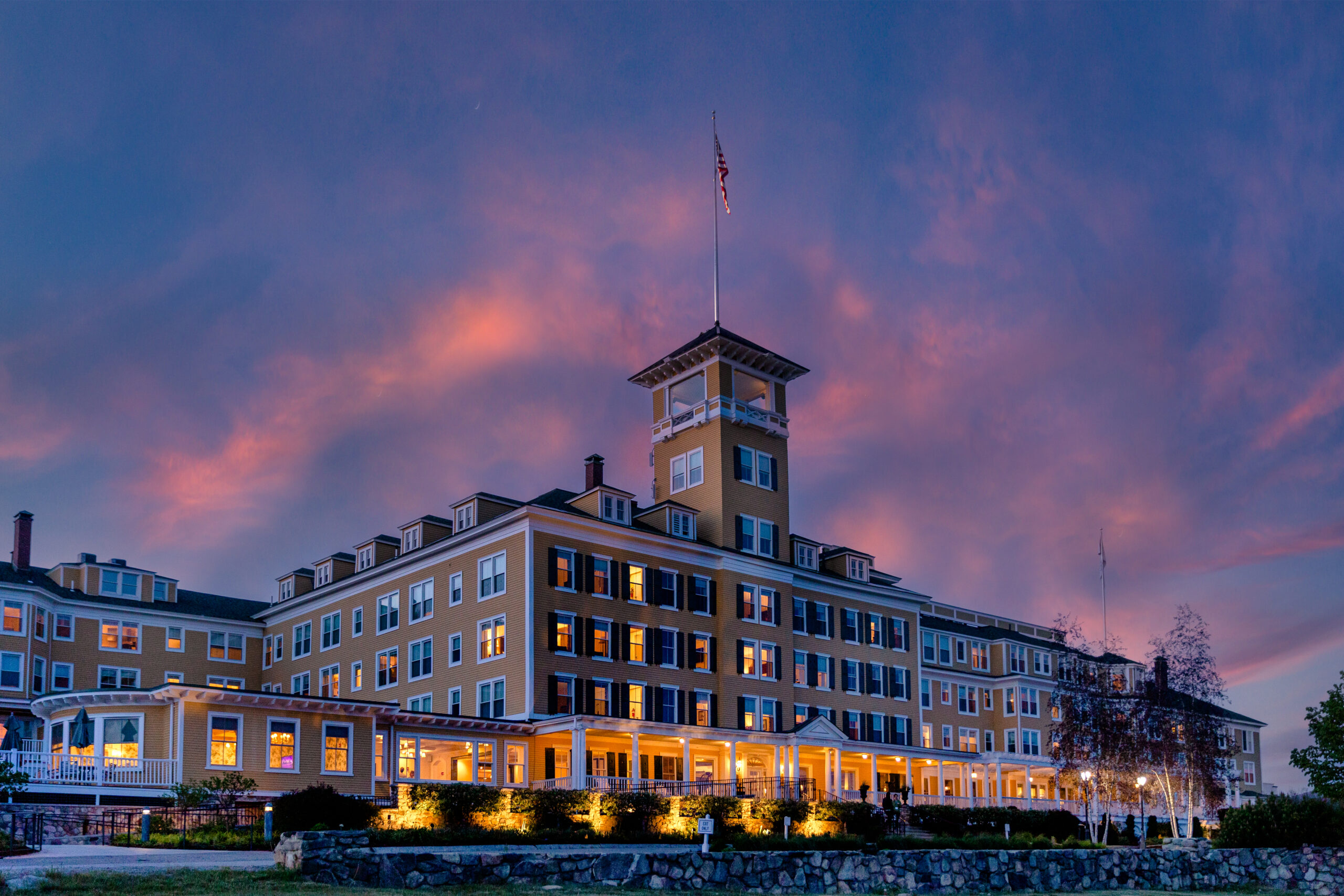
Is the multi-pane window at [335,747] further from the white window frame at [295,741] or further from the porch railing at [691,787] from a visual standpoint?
the porch railing at [691,787]

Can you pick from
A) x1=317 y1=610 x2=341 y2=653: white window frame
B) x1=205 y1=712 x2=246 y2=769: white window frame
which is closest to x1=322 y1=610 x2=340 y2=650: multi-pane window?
x1=317 y1=610 x2=341 y2=653: white window frame

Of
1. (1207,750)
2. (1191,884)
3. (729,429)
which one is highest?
(729,429)

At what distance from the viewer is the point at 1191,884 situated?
1598 inches

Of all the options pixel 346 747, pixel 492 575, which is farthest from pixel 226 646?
pixel 346 747

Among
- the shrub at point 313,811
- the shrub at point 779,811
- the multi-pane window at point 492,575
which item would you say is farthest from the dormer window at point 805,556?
the shrub at point 313,811

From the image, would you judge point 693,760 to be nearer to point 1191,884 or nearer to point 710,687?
point 710,687

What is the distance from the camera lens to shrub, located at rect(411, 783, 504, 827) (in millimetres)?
40719

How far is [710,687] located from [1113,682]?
18.9 m

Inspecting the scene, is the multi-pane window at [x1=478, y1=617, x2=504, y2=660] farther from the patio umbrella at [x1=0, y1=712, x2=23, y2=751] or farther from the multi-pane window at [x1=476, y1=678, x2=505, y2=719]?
the patio umbrella at [x1=0, y1=712, x2=23, y2=751]

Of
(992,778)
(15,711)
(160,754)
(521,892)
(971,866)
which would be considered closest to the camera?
(521,892)

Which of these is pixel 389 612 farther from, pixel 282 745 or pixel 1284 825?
pixel 1284 825

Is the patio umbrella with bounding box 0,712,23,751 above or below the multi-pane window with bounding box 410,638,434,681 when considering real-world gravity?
below

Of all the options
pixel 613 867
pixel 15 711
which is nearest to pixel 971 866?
pixel 613 867

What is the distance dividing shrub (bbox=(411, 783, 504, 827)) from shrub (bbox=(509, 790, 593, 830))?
2.94ft
